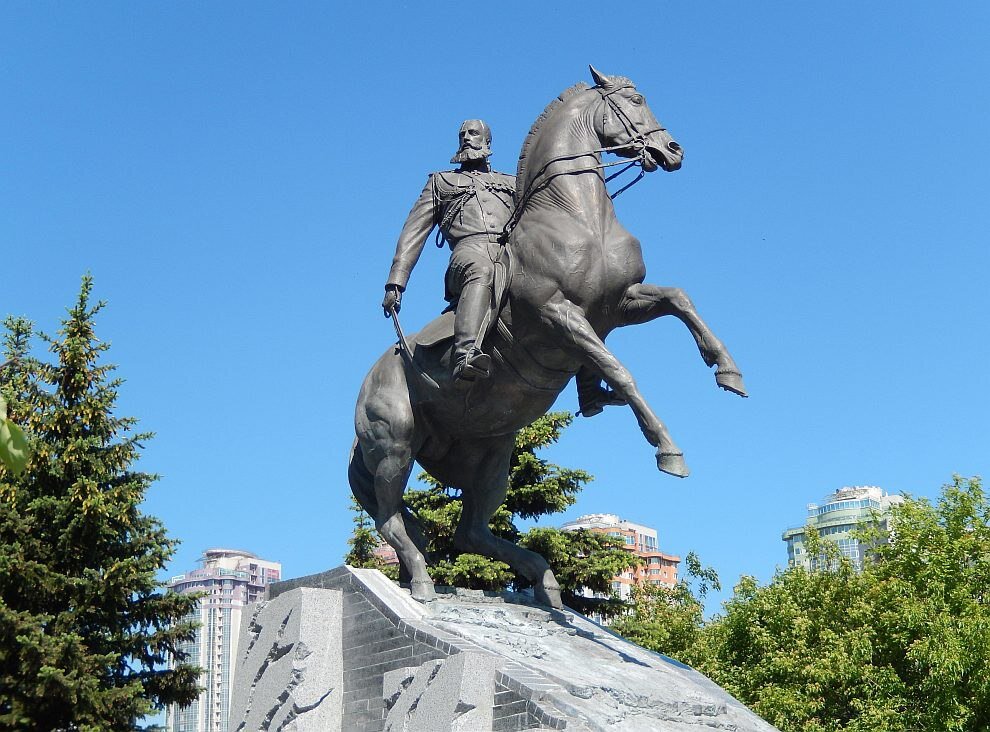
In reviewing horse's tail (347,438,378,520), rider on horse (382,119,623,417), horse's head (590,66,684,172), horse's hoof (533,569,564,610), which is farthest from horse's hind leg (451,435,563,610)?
horse's head (590,66,684,172)

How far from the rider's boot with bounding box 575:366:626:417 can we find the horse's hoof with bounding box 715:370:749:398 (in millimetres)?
1315

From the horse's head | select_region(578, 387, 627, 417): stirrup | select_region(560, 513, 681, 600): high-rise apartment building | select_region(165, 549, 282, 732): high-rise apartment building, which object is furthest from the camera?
select_region(560, 513, 681, 600): high-rise apartment building

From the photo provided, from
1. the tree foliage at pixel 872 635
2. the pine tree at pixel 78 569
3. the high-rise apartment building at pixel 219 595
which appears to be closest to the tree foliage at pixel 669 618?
the tree foliage at pixel 872 635

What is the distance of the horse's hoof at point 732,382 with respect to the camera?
10.7m

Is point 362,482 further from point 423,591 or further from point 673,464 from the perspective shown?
Result: point 673,464

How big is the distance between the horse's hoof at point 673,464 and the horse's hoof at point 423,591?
2605mm

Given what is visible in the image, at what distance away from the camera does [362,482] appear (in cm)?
1280

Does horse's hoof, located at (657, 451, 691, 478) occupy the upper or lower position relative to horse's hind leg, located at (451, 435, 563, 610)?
lower

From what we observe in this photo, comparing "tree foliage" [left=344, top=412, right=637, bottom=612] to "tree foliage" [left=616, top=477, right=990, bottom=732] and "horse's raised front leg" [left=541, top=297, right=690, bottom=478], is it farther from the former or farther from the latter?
"horse's raised front leg" [left=541, top=297, right=690, bottom=478]

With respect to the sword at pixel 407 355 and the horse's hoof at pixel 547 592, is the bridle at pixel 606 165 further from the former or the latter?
the horse's hoof at pixel 547 592

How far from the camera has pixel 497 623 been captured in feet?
36.1

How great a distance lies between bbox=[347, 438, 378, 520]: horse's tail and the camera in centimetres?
1275

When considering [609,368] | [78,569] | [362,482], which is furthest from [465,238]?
[78,569]

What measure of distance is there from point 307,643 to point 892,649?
1168cm
